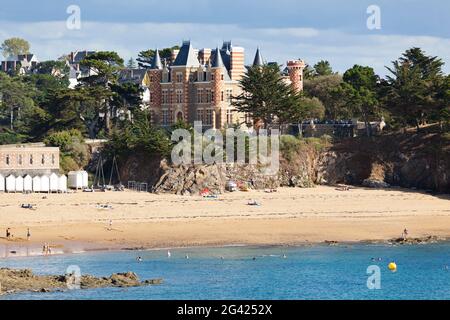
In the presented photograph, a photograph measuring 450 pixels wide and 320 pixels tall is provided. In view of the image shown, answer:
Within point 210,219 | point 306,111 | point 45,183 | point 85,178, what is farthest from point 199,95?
point 210,219

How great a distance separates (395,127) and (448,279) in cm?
3672

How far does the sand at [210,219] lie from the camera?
168 feet

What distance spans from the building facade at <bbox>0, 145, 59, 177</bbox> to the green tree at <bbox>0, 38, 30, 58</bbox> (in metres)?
111

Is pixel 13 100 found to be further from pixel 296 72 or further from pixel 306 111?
pixel 306 111

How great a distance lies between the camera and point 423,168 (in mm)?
74438

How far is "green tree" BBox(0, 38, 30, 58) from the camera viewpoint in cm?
17525

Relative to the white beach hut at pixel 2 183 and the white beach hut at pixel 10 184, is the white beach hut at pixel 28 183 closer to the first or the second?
the white beach hut at pixel 10 184

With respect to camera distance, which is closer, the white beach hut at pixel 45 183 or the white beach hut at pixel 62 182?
the white beach hut at pixel 45 183

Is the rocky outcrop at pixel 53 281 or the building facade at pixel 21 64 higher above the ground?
the building facade at pixel 21 64

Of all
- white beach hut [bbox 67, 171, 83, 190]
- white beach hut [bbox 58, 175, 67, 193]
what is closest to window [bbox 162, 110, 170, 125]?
white beach hut [bbox 67, 171, 83, 190]

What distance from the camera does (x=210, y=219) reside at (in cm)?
5794

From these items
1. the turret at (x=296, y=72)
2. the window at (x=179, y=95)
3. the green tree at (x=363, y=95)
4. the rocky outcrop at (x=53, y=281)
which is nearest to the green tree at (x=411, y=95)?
the green tree at (x=363, y=95)

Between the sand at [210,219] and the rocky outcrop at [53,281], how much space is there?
7.75 m

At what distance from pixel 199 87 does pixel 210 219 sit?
2412cm
